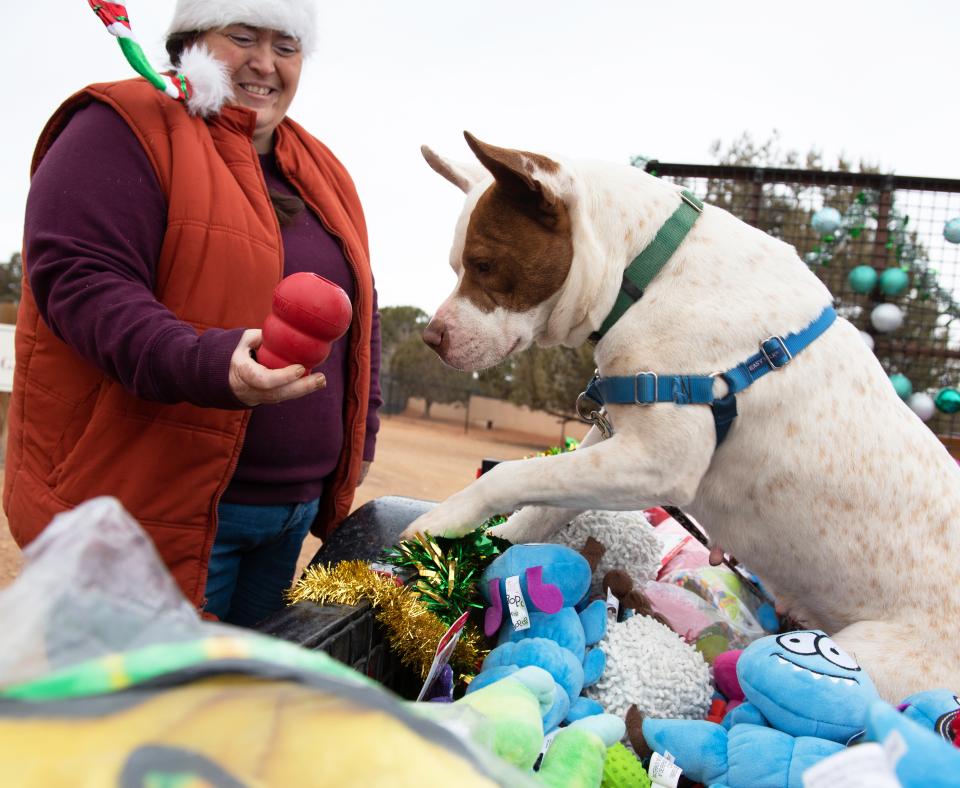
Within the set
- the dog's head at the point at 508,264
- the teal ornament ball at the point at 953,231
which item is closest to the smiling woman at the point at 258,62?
the dog's head at the point at 508,264

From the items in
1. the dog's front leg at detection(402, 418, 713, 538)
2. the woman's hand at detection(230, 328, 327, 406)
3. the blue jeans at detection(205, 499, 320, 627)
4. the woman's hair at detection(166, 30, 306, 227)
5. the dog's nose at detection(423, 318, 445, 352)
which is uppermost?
the woman's hair at detection(166, 30, 306, 227)

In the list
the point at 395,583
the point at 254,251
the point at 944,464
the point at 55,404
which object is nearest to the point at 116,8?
the point at 254,251

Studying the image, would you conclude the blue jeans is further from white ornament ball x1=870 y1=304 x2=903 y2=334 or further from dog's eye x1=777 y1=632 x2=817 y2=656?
white ornament ball x1=870 y1=304 x2=903 y2=334

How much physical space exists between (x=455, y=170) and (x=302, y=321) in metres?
0.93

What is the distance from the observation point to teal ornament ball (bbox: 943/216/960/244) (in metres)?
6.31

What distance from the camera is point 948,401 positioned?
6.95m

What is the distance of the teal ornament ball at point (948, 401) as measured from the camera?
690 centimetres

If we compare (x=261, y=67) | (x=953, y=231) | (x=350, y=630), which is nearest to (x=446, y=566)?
(x=350, y=630)

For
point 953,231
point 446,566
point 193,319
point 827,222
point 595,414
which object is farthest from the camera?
point 827,222

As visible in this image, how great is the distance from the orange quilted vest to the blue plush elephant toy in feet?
2.33

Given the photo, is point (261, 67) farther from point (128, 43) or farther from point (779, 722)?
point (779, 722)

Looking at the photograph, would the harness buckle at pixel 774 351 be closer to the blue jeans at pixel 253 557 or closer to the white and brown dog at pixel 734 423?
the white and brown dog at pixel 734 423

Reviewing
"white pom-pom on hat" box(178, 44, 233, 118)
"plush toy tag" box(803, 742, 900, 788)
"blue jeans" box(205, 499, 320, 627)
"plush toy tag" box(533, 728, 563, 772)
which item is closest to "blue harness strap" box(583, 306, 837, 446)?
"plush toy tag" box(533, 728, 563, 772)

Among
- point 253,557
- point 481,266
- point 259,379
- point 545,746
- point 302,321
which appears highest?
point 481,266
